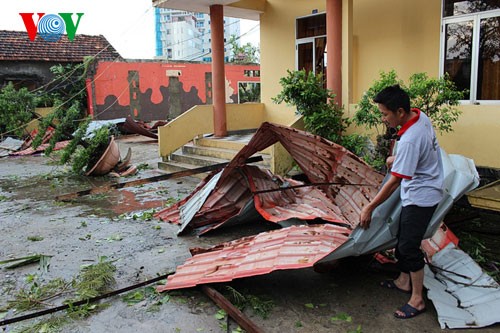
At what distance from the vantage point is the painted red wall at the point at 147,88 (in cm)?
2002

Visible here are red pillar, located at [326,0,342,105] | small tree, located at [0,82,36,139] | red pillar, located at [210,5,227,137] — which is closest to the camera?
red pillar, located at [326,0,342,105]

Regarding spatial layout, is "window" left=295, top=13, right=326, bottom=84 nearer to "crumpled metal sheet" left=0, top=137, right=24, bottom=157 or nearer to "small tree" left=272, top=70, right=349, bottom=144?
"small tree" left=272, top=70, right=349, bottom=144

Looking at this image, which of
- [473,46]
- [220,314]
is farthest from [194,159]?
[220,314]

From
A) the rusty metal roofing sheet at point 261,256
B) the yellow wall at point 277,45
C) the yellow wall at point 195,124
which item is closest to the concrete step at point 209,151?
the yellow wall at point 195,124

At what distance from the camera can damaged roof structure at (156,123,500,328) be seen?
11.4 ft

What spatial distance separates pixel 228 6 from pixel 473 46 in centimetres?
599

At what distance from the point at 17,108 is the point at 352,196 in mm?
10723

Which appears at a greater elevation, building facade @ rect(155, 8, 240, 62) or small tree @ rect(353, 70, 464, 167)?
building facade @ rect(155, 8, 240, 62)

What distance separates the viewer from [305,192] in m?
5.94

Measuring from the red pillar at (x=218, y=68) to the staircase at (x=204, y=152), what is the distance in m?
0.41

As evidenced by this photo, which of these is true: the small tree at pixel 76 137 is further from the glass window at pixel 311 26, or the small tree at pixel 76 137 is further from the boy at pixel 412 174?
the boy at pixel 412 174

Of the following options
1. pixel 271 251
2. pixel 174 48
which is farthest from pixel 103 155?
pixel 174 48

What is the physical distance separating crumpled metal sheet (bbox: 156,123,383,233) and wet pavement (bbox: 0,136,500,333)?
0.37 metres

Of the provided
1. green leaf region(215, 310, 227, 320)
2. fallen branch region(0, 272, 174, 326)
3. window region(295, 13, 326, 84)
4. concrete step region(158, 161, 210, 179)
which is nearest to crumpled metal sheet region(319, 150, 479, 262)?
green leaf region(215, 310, 227, 320)
